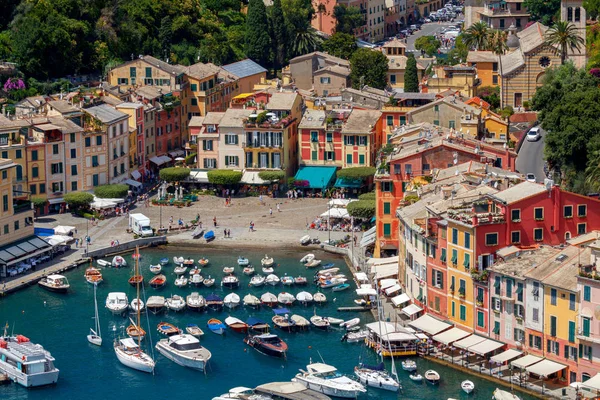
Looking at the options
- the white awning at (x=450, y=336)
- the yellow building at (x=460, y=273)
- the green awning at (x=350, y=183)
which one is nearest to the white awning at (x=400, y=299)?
the yellow building at (x=460, y=273)

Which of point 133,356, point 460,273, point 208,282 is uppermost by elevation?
point 460,273

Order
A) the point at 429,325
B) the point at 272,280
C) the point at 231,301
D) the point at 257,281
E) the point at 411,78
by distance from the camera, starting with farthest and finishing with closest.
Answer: the point at 411,78 < the point at 257,281 < the point at 272,280 < the point at 231,301 < the point at 429,325

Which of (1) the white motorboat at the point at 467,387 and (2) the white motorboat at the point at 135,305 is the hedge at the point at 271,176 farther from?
(1) the white motorboat at the point at 467,387

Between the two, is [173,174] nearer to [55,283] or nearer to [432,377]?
[55,283]

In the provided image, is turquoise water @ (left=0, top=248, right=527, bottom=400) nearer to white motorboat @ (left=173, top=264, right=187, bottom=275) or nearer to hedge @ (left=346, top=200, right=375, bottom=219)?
white motorboat @ (left=173, top=264, right=187, bottom=275)

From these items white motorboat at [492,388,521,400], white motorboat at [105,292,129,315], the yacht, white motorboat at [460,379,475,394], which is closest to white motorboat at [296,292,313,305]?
white motorboat at [105,292,129,315]

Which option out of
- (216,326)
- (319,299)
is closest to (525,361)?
(319,299)
